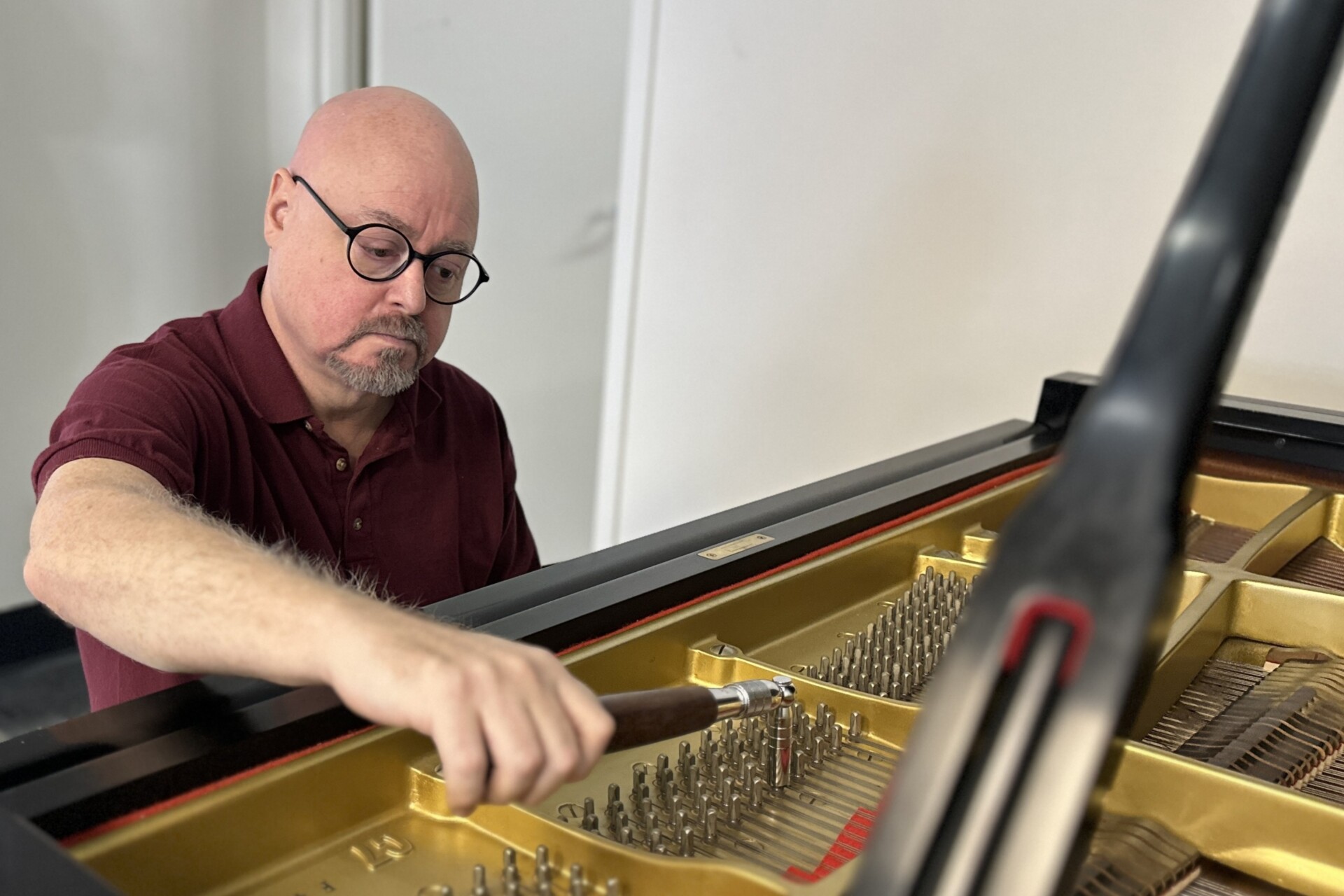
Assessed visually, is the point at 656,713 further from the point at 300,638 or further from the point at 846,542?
the point at 846,542

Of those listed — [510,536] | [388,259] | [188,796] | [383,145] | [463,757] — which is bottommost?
[510,536]

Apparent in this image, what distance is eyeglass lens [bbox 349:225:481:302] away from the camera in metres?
1.85

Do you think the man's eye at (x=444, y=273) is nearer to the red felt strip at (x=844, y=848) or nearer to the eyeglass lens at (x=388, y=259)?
the eyeglass lens at (x=388, y=259)

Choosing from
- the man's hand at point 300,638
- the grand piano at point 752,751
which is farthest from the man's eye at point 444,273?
the man's hand at point 300,638

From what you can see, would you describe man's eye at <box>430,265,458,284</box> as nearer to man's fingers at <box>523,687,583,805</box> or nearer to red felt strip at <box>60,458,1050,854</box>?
red felt strip at <box>60,458,1050,854</box>

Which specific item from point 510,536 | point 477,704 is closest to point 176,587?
point 477,704

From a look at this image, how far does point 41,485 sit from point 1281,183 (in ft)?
4.61

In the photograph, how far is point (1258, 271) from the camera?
0.70 metres

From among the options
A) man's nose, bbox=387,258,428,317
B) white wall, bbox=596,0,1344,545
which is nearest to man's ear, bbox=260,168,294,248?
man's nose, bbox=387,258,428,317

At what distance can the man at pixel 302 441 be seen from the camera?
110cm

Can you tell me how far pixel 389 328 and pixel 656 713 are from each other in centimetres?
110

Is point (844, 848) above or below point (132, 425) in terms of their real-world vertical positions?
below

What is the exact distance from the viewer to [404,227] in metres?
1.87

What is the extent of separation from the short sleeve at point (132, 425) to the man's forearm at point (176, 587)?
12 cm
